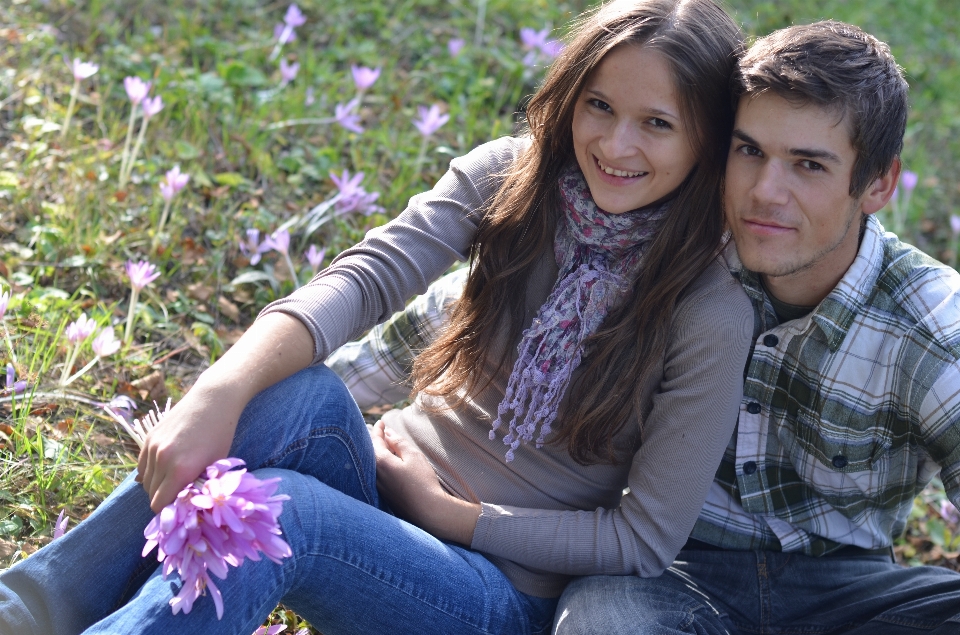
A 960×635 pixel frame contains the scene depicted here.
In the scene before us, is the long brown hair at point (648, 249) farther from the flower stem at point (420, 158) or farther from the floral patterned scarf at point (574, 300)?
the flower stem at point (420, 158)

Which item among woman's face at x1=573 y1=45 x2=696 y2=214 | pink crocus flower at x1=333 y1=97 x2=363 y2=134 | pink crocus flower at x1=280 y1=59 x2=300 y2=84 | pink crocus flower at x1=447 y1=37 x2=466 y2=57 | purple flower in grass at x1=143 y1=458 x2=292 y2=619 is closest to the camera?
purple flower in grass at x1=143 y1=458 x2=292 y2=619

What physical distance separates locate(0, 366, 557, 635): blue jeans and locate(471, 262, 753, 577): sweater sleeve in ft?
0.35

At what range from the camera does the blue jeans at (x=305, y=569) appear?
4.96 feet

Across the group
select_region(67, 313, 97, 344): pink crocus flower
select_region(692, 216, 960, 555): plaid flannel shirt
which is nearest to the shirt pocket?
select_region(692, 216, 960, 555): plaid flannel shirt

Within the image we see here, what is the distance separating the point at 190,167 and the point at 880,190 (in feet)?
6.67

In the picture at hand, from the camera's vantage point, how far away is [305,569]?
1618mm

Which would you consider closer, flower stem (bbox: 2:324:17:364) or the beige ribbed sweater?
the beige ribbed sweater

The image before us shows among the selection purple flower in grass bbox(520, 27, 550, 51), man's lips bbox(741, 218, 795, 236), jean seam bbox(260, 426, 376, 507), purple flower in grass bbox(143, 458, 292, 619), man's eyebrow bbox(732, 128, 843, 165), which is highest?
man's eyebrow bbox(732, 128, 843, 165)

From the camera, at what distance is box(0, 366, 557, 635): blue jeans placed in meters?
1.51

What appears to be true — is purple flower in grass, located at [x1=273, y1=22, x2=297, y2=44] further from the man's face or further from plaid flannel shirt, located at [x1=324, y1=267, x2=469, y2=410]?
the man's face

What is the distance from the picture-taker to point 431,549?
5.75ft

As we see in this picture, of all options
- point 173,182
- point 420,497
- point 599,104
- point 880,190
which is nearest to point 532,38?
point 173,182

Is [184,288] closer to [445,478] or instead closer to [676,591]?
[445,478]

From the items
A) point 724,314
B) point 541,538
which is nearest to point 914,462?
point 724,314
